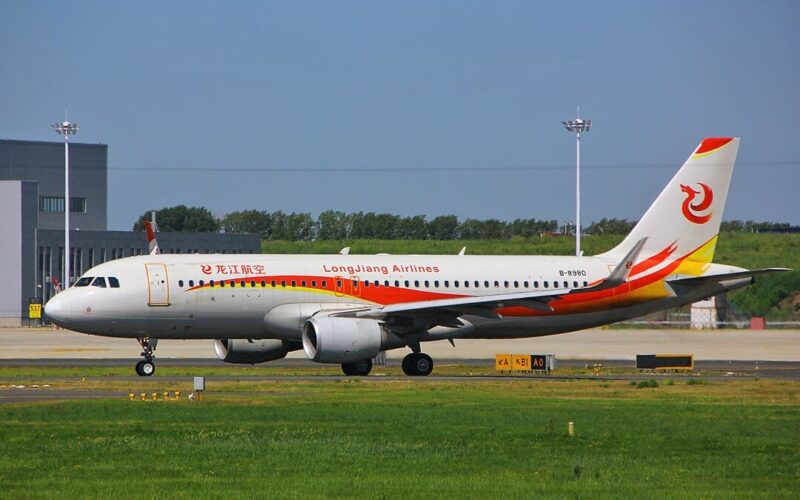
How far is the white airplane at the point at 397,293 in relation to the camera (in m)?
45.2

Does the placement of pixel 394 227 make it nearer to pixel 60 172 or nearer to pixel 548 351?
pixel 60 172

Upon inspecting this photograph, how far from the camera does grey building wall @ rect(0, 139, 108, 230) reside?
123 metres

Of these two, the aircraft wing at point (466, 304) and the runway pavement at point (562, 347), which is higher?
the aircraft wing at point (466, 304)

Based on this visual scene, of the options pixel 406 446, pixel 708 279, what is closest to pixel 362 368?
pixel 708 279

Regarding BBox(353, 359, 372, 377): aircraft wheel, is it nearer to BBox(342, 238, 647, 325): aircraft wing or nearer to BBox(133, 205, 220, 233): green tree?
BBox(342, 238, 647, 325): aircraft wing

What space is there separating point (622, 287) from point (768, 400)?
49.0 feet

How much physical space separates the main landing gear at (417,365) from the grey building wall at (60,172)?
8093 cm

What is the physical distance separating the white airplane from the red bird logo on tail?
4cm

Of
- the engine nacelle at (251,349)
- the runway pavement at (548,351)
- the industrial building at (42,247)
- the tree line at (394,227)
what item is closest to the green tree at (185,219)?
the tree line at (394,227)

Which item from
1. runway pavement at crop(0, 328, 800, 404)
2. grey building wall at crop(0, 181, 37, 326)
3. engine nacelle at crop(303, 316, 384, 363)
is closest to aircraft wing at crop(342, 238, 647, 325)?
engine nacelle at crop(303, 316, 384, 363)

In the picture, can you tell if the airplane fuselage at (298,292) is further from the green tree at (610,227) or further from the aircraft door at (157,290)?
the green tree at (610,227)

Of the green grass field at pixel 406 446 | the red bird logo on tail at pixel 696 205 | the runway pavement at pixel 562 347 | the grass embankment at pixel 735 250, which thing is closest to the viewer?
the green grass field at pixel 406 446

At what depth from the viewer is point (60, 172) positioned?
12388cm

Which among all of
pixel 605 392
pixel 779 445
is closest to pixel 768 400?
pixel 605 392
